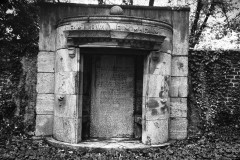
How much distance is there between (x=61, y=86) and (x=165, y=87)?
101 inches

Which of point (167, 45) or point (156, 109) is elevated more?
point (167, 45)

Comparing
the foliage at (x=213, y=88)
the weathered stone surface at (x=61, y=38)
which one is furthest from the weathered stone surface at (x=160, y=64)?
the weathered stone surface at (x=61, y=38)

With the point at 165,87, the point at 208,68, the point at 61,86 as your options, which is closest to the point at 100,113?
the point at 61,86

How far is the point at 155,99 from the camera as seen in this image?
5742 millimetres

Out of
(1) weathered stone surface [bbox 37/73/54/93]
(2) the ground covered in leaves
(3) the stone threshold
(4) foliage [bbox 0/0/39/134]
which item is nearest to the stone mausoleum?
(1) weathered stone surface [bbox 37/73/54/93]

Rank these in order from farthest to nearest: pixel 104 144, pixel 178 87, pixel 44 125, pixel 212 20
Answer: pixel 212 20
pixel 178 87
pixel 44 125
pixel 104 144

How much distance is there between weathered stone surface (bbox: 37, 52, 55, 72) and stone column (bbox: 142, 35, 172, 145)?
2.47 meters

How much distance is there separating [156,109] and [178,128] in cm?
116

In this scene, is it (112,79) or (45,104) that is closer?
(45,104)

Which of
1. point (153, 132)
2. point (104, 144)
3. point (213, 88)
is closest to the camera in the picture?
point (104, 144)

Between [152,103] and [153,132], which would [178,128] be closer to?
[153,132]

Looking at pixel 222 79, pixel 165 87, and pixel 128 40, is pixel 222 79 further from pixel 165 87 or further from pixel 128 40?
pixel 128 40

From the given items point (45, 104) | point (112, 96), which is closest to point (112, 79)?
point (112, 96)

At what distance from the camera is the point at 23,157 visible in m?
4.92
